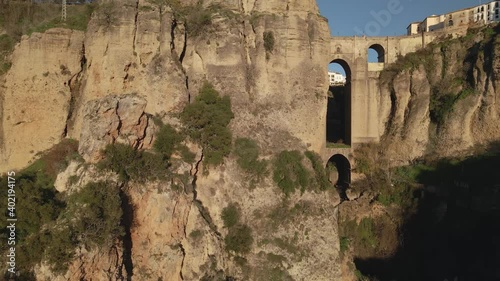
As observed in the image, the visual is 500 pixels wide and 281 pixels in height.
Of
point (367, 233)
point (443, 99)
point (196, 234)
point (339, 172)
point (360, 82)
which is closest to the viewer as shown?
point (196, 234)

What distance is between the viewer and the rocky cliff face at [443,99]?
26.4 metres

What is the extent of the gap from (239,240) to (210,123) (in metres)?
5.22

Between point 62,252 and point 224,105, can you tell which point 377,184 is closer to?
point 224,105

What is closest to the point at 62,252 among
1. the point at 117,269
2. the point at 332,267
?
the point at 117,269

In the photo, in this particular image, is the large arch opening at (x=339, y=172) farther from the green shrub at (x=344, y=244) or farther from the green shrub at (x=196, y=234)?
the green shrub at (x=196, y=234)

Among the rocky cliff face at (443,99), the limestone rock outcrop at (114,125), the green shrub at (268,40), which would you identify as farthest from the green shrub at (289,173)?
the rocky cliff face at (443,99)

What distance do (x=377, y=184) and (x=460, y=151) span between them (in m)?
4.95

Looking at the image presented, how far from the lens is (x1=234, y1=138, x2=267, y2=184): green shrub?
68.0ft

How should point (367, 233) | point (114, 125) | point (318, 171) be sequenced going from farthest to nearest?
point (367, 233), point (318, 171), point (114, 125)

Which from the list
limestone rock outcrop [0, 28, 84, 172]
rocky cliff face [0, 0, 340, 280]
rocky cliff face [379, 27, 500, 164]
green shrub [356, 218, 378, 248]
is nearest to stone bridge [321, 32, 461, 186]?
rocky cliff face [379, 27, 500, 164]

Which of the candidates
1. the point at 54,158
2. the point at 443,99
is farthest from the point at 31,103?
the point at 443,99

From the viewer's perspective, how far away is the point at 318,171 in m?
22.3

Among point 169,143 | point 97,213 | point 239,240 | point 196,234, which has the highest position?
point 169,143

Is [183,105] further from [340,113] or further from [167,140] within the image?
[340,113]
